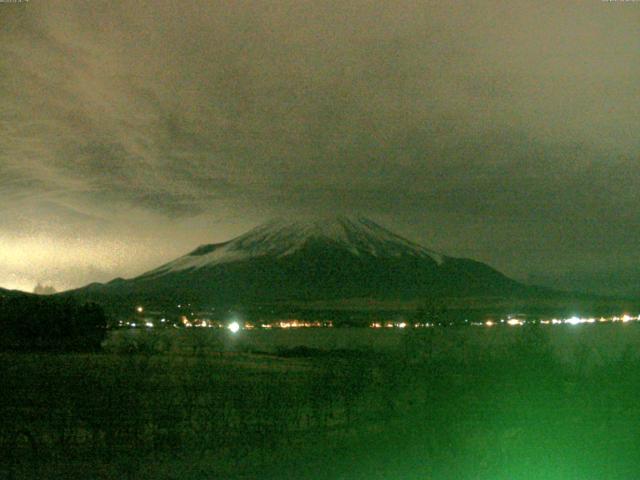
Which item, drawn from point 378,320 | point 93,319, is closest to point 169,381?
point 93,319

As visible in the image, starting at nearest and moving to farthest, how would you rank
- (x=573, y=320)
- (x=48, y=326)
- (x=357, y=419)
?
(x=357, y=419), (x=48, y=326), (x=573, y=320)

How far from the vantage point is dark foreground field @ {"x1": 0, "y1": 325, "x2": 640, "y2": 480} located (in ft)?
37.9

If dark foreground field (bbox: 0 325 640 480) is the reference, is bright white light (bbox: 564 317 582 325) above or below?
above

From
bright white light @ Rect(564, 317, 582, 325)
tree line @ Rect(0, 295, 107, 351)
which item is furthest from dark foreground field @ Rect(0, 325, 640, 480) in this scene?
bright white light @ Rect(564, 317, 582, 325)

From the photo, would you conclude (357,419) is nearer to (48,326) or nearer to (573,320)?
(48,326)

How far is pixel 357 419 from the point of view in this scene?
1597cm

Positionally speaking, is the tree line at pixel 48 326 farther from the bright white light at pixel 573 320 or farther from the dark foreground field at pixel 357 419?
the bright white light at pixel 573 320

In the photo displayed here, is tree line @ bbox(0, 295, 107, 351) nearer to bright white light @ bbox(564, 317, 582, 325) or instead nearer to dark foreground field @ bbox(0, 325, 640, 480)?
dark foreground field @ bbox(0, 325, 640, 480)

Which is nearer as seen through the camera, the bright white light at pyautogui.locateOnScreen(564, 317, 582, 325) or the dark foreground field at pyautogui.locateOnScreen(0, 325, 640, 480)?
the dark foreground field at pyautogui.locateOnScreen(0, 325, 640, 480)

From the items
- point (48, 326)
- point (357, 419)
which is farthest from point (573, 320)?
point (357, 419)

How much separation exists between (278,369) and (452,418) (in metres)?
13.5

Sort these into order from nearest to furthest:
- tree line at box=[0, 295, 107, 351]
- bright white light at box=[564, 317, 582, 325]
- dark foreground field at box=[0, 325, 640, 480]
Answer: dark foreground field at box=[0, 325, 640, 480] → tree line at box=[0, 295, 107, 351] → bright white light at box=[564, 317, 582, 325]

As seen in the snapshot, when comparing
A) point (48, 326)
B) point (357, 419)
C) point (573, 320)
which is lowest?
point (357, 419)

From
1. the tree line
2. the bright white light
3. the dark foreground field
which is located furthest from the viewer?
the bright white light
